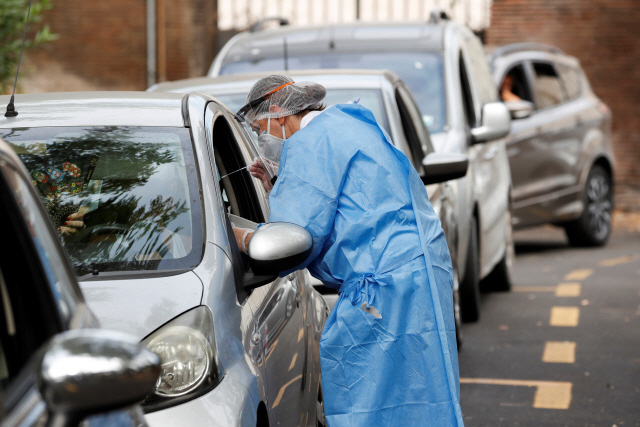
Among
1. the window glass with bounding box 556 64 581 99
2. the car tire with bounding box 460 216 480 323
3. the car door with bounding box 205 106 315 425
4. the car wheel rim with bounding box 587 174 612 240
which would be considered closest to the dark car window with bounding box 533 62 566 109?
the window glass with bounding box 556 64 581 99

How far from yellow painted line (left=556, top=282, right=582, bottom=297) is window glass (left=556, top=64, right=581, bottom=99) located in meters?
2.76

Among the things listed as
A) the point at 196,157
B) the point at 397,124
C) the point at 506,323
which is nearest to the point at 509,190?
the point at 506,323

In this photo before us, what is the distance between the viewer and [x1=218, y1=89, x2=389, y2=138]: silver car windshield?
5738 mm

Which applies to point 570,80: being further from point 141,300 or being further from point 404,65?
point 141,300

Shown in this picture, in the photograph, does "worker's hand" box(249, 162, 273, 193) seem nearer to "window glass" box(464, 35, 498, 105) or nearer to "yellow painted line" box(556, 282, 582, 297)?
"window glass" box(464, 35, 498, 105)

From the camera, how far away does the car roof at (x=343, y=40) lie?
735 cm

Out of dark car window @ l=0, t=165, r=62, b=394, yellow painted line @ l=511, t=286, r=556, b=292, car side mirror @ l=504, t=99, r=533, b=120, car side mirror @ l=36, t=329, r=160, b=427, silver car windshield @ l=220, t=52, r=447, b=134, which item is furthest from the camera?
car side mirror @ l=504, t=99, r=533, b=120

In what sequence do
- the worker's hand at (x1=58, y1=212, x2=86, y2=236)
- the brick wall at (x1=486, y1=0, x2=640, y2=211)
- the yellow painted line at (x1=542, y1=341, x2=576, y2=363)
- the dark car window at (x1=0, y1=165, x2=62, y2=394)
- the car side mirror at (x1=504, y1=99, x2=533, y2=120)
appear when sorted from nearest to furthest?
1. the dark car window at (x1=0, y1=165, x2=62, y2=394)
2. the worker's hand at (x1=58, y1=212, x2=86, y2=236)
3. the yellow painted line at (x1=542, y1=341, x2=576, y2=363)
4. the car side mirror at (x1=504, y1=99, x2=533, y2=120)
5. the brick wall at (x1=486, y1=0, x2=640, y2=211)

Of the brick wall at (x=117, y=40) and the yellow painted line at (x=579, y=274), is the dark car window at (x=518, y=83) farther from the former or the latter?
the brick wall at (x=117, y=40)

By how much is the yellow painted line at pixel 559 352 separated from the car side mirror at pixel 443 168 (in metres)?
1.54

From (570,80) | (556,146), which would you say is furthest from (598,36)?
(556,146)

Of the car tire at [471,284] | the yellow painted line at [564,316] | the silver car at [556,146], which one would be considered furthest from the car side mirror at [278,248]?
the silver car at [556,146]

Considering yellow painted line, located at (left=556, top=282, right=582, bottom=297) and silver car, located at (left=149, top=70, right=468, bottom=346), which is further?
yellow painted line, located at (left=556, top=282, right=582, bottom=297)

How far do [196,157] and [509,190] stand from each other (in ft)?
18.9
